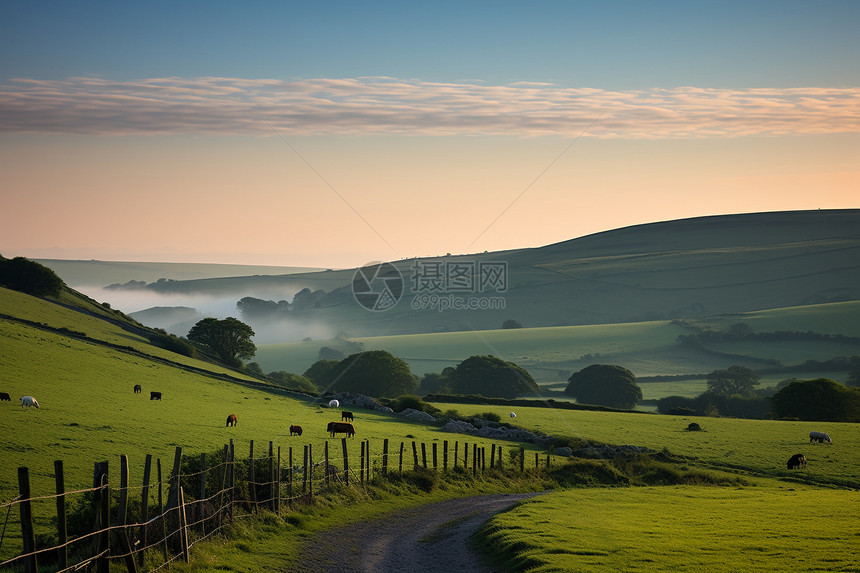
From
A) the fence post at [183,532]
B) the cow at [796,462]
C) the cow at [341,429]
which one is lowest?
the cow at [796,462]

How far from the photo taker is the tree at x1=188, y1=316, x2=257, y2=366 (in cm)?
10225

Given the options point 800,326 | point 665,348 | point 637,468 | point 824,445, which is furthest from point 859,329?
point 637,468

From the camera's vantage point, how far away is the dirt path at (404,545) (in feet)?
71.3

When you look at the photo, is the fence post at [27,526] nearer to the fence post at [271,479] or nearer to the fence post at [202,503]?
the fence post at [202,503]

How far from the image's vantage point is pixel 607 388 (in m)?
111

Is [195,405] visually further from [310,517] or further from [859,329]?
[859,329]

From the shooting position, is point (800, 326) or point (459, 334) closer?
point (800, 326)

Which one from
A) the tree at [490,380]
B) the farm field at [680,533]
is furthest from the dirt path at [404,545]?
the tree at [490,380]

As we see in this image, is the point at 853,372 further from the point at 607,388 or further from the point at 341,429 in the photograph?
the point at 341,429

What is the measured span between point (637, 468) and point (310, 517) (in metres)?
A: 30.0

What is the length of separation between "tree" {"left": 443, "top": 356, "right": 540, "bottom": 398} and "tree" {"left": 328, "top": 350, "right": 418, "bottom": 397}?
7908 mm

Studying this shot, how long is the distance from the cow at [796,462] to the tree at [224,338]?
71.0 meters

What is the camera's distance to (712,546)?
21.7 metres

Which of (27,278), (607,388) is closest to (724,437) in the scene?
(607,388)
